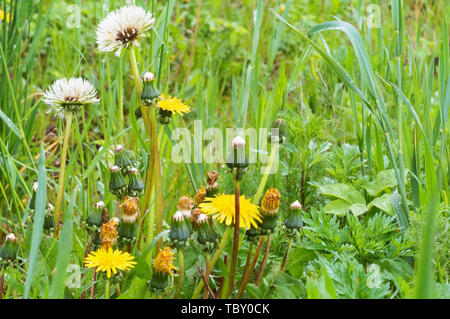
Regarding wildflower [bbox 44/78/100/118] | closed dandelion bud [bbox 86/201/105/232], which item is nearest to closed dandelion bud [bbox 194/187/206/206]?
closed dandelion bud [bbox 86/201/105/232]

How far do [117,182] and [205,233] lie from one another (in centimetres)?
27

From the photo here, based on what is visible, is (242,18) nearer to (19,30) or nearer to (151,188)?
(19,30)

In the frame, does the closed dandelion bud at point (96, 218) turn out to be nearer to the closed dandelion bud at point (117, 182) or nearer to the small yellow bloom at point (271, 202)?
the closed dandelion bud at point (117, 182)

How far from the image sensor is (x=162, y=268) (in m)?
Answer: 0.98

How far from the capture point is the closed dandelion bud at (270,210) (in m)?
1.02

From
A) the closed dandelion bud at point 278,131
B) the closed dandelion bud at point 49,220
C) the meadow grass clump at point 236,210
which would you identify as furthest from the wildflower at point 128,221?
the closed dandelion bud at point 278,131

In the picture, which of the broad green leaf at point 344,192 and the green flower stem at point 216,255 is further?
the broad green leaf at point 344,192

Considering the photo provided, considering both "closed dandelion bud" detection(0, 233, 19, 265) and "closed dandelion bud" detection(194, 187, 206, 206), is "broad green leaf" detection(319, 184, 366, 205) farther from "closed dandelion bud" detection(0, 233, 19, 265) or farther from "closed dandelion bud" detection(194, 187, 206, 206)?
"closed dandelion bud" detection(0, 233, 19, 265)

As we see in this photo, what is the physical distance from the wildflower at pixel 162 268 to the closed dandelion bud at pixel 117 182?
26 centimetres

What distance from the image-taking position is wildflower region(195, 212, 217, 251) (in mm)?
1027

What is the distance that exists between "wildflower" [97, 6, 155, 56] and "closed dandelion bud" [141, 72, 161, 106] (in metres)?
0.08

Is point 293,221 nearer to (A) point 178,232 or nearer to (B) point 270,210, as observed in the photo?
(B) point 270,210
